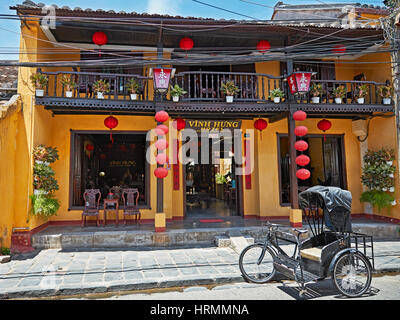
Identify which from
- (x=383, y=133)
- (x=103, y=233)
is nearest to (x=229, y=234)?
(x=103, y=233)

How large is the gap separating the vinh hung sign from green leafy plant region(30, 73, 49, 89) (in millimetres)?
4319

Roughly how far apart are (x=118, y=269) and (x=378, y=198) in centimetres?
871

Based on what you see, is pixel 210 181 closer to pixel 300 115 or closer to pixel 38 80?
pixel 300 115

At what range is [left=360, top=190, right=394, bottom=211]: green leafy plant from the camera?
9.59 metres

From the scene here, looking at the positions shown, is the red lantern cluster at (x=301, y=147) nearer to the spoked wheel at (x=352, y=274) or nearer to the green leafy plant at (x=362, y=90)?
the green leafy plant at (x=362, y=90)

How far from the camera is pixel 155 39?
376 inches

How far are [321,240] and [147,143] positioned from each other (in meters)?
6.92

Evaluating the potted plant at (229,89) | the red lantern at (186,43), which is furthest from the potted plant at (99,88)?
the potted plant at (229,89)

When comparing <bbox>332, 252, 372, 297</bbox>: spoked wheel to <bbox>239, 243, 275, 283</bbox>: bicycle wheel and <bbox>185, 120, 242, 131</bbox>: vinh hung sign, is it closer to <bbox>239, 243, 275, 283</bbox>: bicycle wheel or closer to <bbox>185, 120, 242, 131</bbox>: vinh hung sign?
<bbox>239, 243, 275, 283</bbox>: bicycle wheel

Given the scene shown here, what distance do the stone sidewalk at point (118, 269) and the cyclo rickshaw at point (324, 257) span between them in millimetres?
600

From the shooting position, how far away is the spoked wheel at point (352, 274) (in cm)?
477

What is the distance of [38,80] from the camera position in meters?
7.88

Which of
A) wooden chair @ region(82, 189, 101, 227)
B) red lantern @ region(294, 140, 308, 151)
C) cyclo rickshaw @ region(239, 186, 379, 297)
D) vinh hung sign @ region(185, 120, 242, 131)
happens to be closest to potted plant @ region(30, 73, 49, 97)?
wooden chair @ region(82, 189, 101, 227)
